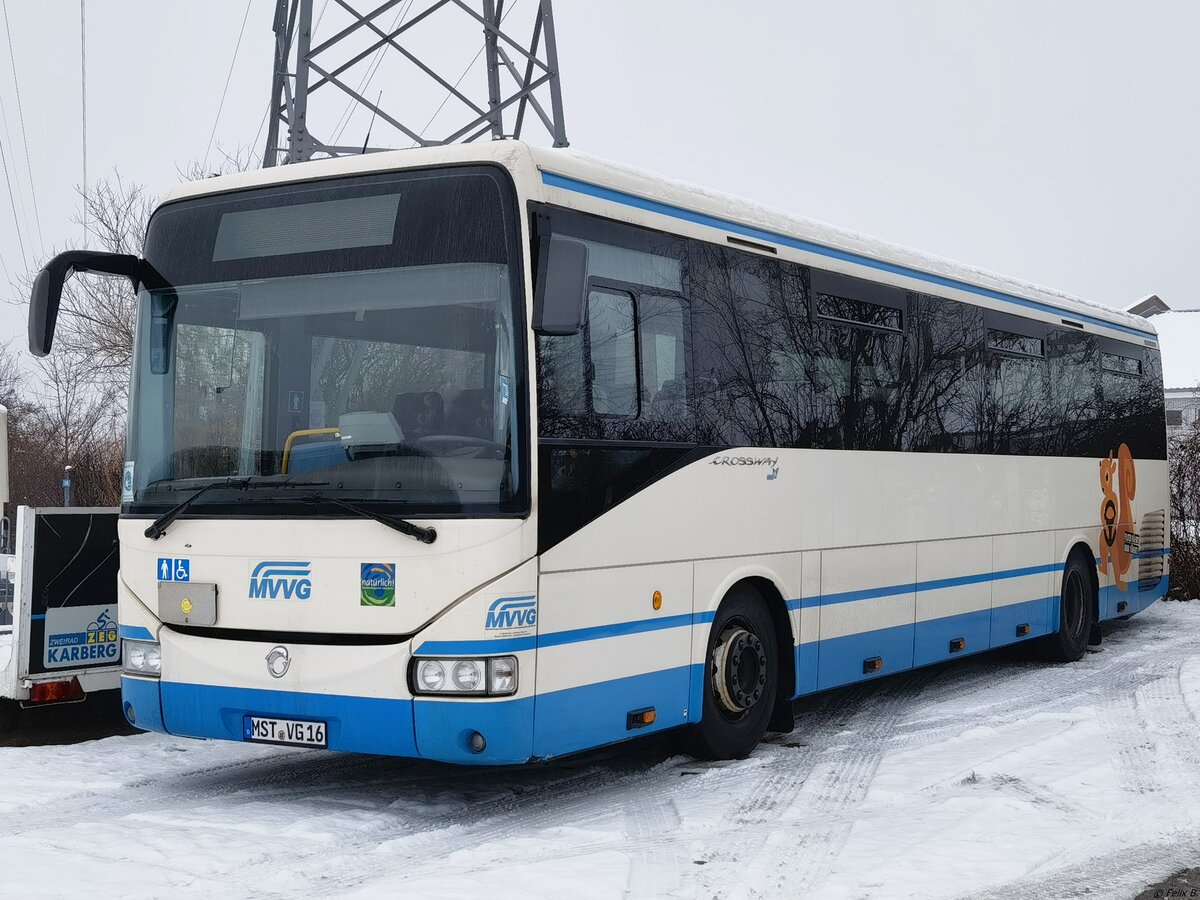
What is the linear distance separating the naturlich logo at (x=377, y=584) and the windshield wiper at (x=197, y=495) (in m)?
0.53

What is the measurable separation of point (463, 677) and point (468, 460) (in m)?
1.02

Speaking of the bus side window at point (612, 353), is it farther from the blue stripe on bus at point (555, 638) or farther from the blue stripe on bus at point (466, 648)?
the blue stripe on bus at point (466, 648)

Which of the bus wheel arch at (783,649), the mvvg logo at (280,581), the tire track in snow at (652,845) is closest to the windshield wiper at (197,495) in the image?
the mvvg logo at (280,581)

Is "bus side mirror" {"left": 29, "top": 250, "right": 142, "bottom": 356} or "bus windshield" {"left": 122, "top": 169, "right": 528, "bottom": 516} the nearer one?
"bus windshield" {"left": 122, "top": 169, "right": 528, "bottom": 516}

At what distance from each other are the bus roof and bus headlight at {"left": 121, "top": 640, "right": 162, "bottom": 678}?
7.94 feet

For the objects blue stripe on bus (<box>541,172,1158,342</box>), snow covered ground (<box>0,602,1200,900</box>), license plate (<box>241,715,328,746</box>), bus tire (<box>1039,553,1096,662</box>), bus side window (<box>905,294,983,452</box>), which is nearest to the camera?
snow covered ground (<box>0,602,1200,900</box>)

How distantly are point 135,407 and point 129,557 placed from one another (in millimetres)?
798

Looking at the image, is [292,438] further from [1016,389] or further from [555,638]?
[1016,389]

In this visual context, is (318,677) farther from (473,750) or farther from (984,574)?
(984,574)

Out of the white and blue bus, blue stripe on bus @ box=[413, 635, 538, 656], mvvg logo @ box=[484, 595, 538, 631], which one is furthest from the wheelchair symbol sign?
mvvg logo @ box=[484, 595, 538, 631]

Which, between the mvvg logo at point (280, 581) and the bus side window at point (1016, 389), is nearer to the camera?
Answer: the mvvg logo at point (280, 581)

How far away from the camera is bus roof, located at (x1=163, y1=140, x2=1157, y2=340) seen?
23.8ft

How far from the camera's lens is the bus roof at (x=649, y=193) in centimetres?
727

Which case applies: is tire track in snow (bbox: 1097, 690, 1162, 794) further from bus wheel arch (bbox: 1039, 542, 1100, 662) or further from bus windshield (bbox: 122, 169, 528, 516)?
bus windshield (bbox: 122, 169, 528, 516)
